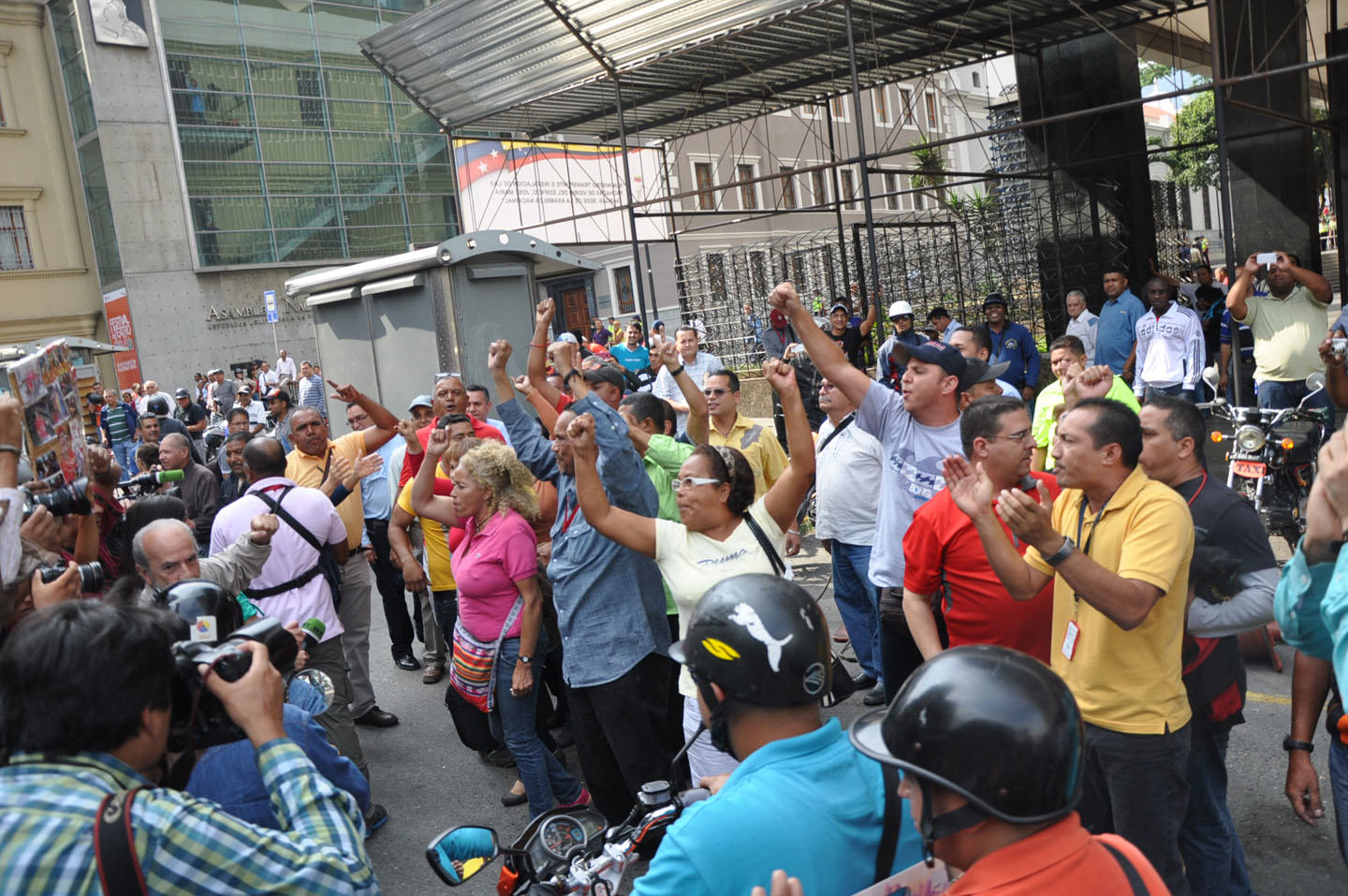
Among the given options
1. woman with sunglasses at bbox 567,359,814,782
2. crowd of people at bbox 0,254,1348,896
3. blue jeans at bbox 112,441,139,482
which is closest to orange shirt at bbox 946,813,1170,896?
crowd of people at bbox 0,254,1348,896

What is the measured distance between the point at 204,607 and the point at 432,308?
35.4 ft

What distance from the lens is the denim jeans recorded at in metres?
2.78

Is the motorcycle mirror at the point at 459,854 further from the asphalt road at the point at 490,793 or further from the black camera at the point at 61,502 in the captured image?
the black camera at the point at 61,502

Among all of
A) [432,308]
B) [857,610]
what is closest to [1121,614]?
[857,610]

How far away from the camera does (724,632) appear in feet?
6.35

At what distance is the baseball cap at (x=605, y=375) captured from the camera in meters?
5.71

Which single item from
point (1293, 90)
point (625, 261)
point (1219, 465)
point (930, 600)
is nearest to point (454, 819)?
point (930, 600)

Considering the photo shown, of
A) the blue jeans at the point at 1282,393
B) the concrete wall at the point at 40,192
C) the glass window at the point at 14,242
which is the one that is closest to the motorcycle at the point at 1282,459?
the blue jeans at the point at 1282,393

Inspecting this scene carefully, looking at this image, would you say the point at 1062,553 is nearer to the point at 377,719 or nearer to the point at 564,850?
the point at 564,850

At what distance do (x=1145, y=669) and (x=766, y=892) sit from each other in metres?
1.62

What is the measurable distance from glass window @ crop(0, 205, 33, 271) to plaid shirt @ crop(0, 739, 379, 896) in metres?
35.8

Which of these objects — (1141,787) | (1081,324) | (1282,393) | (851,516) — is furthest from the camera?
(1081,324)

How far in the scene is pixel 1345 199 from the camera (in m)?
13.2

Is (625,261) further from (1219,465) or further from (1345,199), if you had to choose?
(1219,465)
